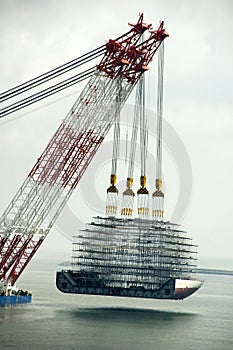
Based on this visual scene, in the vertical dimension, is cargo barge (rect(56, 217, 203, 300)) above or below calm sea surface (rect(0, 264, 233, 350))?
above

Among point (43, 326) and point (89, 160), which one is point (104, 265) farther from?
point (43, 326)

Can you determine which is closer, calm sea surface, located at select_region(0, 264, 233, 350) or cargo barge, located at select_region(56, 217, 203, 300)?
calm sea surface, located at select_region(0, 264, 233, 350)

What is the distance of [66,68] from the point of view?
392ft

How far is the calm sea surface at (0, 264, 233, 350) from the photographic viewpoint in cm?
9669

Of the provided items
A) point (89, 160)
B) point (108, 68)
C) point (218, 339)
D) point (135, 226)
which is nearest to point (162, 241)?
point (135, 226)

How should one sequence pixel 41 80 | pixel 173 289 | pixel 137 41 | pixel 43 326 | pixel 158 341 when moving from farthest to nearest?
1. pixel 173 289
2. pixel 137 41
3. pixel 41 80
4. pixel 43 326
5. pixel 158 341

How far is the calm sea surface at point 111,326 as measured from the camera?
96688mm

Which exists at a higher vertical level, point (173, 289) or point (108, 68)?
point (108, 68)

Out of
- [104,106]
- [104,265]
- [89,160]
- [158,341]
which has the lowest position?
[158,341]

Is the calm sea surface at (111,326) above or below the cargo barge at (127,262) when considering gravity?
below

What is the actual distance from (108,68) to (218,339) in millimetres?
45383

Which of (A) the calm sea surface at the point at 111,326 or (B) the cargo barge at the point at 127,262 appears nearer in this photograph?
(A) the calm sea surface at the point at 111,326

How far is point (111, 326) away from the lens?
4488 inches

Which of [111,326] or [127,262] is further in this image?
[127,262]
